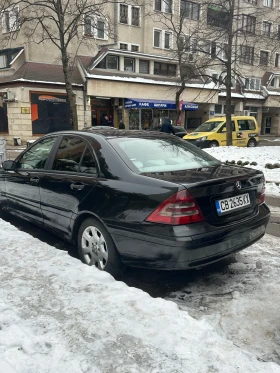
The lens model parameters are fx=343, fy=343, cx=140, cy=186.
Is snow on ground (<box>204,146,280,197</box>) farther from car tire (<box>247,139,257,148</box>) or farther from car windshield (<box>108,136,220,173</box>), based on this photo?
car tire (<box>247,139,257,148</box>)

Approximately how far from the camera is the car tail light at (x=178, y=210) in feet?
9.48

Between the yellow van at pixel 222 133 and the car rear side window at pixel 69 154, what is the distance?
14.0 metres

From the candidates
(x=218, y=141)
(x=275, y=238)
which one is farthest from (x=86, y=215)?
(x=218, y=141)

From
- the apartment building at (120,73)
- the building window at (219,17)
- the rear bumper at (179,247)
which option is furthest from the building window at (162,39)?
the rear bumper at (179,247)

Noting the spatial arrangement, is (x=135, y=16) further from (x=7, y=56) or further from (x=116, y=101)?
(x=7, y=56)

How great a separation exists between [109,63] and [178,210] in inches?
1003

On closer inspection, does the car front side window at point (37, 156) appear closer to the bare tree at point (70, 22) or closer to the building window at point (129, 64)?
the bare tree at point (70, 22)

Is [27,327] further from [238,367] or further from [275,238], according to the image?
[275,238]

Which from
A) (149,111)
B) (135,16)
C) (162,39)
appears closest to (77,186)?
(149,111)

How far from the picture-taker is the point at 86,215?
358 cm

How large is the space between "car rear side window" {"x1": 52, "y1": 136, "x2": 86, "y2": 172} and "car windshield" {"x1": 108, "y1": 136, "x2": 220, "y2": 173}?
1.45 feet

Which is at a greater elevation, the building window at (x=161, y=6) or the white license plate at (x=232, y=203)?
the building window at (x=161, y=6)

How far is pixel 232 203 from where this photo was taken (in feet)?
10.6

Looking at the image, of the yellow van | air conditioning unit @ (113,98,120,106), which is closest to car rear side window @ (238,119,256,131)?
the yellow van
